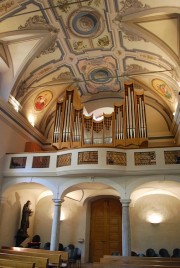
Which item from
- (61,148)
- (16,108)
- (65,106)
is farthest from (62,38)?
(61,148)

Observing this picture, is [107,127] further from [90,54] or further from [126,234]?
[126,234]

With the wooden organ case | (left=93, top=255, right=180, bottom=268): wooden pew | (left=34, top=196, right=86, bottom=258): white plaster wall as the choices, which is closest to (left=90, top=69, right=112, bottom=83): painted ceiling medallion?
the wooden organ case

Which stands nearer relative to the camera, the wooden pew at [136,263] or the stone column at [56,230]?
the wooden pew at [136,263]

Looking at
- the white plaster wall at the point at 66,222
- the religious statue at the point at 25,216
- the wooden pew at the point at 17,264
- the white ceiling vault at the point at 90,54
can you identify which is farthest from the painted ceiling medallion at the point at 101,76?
the wooden pew at the point at 17,264

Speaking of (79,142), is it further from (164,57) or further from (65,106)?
(164,57)

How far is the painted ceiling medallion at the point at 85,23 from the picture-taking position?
9625 mm

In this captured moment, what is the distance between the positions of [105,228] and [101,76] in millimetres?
8100

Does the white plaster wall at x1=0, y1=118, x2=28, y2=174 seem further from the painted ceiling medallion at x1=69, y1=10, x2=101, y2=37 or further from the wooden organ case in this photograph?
the painted ceiling medallion at x1=69, y1=10, x2=101, y2=37

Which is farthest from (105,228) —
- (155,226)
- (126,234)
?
(126,234)

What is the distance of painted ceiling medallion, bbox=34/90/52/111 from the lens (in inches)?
549

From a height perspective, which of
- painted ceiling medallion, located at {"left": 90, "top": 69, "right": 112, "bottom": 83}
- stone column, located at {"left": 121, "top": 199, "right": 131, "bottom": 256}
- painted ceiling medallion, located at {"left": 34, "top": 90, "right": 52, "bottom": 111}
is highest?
painted ceiling medallion, located at {"left": 90, "top": 69, "right": 112, "bottom": 83}

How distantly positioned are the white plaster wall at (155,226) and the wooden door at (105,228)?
0.92 m

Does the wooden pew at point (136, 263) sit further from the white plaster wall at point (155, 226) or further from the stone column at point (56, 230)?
the white plaster wall at point (155, 226)

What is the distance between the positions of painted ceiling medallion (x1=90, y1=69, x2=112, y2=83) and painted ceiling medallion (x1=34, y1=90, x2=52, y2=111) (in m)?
2.69
